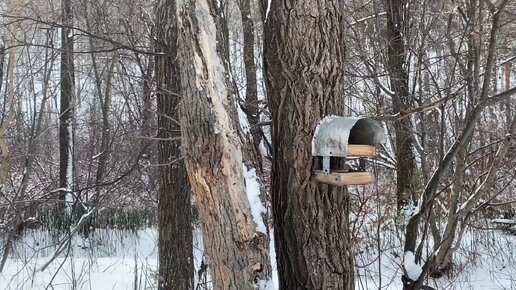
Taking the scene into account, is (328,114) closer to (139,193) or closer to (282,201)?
(282,201)

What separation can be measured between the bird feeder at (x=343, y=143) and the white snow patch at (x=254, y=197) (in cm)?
28

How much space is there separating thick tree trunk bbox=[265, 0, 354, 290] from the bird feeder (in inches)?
3.3

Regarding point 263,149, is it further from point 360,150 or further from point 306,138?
point 360,150

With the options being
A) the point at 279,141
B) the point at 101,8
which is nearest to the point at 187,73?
the point at 279,141

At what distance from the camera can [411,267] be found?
406 cm

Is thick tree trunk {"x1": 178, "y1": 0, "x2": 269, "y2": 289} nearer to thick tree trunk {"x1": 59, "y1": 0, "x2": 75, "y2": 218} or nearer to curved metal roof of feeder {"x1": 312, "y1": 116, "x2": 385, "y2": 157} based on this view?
curved metal roof of feeder {"x1": 312, "y1": 116, "x2": 385, "y2": 157}

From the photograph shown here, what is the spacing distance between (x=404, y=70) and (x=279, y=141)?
3.70 m

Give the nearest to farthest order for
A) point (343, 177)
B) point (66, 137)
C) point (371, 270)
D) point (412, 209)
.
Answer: point (343, 177)
point (412, 209)
point (371, 270)
point (66, 137)

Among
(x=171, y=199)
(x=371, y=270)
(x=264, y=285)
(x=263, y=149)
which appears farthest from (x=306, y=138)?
(x=371, y=270)

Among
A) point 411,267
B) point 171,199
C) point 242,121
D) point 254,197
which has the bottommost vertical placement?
point 411,267

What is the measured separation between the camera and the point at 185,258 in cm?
497

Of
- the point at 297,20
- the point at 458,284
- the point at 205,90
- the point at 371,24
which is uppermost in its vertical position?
the point at 371,24

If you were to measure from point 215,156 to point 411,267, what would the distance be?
7.38ft

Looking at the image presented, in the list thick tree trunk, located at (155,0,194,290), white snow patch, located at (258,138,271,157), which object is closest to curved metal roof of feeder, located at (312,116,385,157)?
white snow patch, located at (258,138,271,157)
